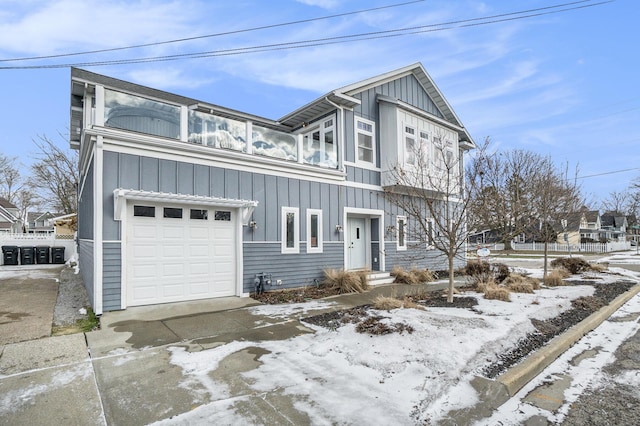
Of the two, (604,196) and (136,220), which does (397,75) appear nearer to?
(136,220)

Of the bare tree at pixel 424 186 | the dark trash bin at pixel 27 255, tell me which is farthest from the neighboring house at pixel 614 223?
the dark trash bin at pixel 27 255

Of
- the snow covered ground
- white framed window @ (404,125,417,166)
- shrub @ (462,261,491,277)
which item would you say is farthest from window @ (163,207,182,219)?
shrub @ (462,261,491,277)

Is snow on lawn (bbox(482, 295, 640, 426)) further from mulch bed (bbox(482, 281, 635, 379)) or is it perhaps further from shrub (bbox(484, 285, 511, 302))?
shrub (bbox(484, 285, 511, 302))

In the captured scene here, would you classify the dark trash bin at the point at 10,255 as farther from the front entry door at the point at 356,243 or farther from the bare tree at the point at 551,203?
the bare tree at the point at 551,203

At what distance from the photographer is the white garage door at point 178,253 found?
7102 mm

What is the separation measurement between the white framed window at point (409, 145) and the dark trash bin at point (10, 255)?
17.2 meters

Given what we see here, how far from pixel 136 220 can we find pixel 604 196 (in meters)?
65.1

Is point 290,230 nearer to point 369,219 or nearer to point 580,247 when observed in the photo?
point 369,219

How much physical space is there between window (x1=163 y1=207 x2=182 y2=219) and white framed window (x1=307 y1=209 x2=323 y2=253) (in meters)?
3.66

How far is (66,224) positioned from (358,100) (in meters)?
18.6

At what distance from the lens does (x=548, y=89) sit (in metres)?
22.8

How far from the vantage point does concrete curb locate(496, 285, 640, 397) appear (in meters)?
3.68

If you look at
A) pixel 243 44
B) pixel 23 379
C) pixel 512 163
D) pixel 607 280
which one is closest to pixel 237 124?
pixel 243 44

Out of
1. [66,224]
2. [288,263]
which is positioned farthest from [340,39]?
[66,224]
